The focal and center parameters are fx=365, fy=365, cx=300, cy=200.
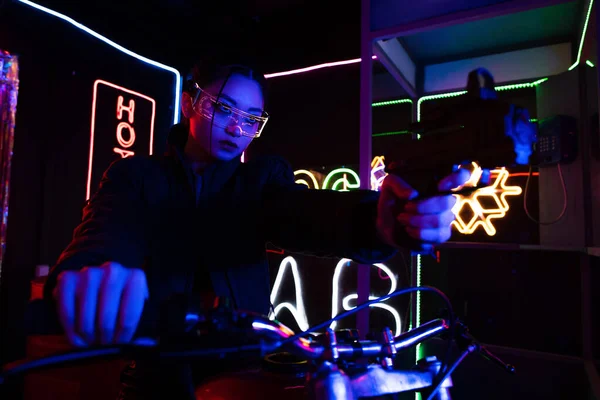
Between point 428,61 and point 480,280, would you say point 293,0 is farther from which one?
point 480,280

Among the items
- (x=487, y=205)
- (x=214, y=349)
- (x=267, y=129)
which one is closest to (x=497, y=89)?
(x=487, y=205)

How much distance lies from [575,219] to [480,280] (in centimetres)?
89

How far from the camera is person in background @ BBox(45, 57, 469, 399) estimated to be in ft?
3.70

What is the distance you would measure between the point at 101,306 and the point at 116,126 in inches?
150

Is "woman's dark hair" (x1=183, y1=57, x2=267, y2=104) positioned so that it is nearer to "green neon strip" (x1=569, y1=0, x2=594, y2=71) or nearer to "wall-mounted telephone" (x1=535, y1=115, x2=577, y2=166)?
"green neon strip" (x1=569, y1=0, x2=594, y2=71)

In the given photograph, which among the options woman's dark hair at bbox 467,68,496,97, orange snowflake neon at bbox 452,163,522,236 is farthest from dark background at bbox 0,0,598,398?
woman's dark hair at bbox 467,68,496,97

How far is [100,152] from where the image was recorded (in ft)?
12.1

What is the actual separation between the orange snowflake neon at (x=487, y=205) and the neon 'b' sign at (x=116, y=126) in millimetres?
3207

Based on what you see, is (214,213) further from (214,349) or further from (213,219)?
(214,349)

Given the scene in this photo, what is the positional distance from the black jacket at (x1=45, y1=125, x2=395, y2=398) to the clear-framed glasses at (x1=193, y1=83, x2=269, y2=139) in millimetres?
177

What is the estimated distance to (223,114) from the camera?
1.48m

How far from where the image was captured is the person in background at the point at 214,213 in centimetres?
113

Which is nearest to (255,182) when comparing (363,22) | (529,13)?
(363,22)

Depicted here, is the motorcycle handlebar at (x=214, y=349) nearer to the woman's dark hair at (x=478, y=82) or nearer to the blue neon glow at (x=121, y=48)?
the woman's dark hair at (x=478, y=82)
